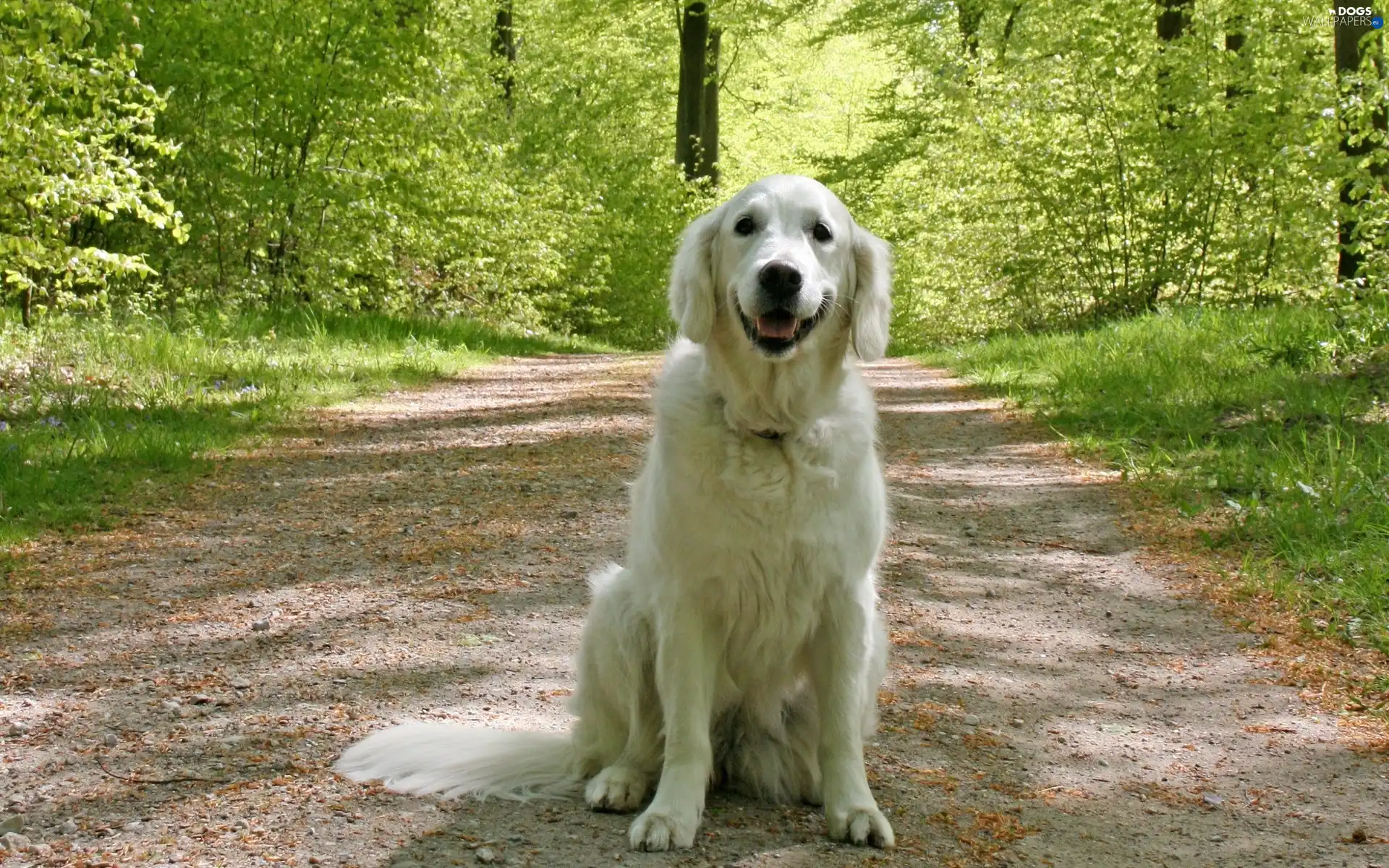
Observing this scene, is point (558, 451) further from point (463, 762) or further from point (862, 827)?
point (862, 827)

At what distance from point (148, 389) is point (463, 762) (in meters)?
6.21

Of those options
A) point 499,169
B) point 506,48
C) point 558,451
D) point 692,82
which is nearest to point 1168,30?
point 499,169

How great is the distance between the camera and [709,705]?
3.30m

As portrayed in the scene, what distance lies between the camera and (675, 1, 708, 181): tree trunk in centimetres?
2309

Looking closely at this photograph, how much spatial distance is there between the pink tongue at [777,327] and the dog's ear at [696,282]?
183mm

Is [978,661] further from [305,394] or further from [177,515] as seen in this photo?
[305,394]

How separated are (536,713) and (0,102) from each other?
5.99 m

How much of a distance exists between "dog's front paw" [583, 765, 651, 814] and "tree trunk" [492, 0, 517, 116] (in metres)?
20.9

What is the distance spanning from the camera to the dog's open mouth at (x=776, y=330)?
3.36m

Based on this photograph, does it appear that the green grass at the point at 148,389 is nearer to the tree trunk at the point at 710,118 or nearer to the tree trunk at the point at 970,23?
the tree trunk at the point at 710,118

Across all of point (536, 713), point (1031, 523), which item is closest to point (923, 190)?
point (1031, 523)

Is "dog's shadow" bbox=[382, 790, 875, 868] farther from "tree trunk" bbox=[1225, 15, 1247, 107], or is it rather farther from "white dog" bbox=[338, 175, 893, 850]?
"tree trunk" bbox=[1225, 15, 1247, 107]

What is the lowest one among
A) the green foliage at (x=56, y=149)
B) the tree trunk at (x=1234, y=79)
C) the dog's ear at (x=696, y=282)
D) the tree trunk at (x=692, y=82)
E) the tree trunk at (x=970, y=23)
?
the dog's ear at (x=696, y=282)

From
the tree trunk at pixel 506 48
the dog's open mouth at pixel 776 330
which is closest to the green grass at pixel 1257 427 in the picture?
the dog's open mouth at pixel 776 330
